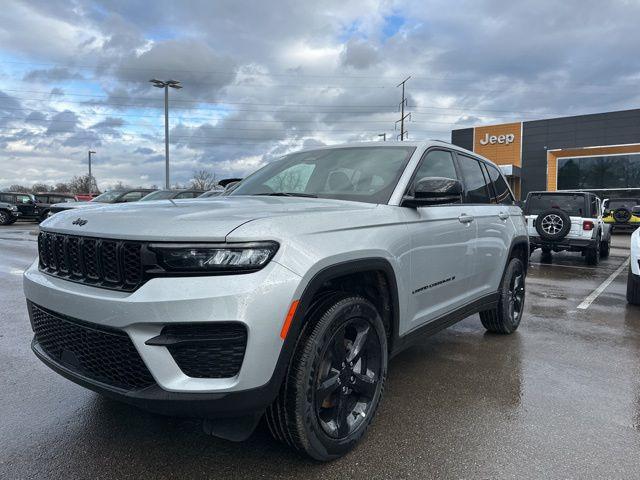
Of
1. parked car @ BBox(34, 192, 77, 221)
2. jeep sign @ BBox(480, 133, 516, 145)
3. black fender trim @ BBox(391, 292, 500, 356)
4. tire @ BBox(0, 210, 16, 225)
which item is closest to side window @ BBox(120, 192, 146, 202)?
parked car @ BBox(34, 192, 77, 221)

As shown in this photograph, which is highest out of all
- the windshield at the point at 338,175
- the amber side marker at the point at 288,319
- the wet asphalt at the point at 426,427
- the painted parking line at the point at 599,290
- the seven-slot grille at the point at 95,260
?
the windshield at the point at 338,175

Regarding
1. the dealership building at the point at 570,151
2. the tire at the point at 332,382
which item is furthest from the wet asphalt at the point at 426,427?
the dealership building at the point at 570,151

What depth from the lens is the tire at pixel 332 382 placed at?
2320 millimetres

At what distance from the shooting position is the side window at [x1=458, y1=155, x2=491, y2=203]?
14.2ft

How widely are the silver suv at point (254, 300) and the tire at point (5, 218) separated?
85.2ft

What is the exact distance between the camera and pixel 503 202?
202 inches

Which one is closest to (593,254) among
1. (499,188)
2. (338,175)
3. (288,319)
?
(499,188)

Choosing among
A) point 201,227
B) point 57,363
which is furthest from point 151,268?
point 57,363

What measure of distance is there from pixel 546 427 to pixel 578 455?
334 mm

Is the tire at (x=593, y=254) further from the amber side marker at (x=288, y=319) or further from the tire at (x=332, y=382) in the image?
the amber side marker at (x=288, y=319)

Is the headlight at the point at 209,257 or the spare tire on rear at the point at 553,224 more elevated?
the headlight at the point at 209,257

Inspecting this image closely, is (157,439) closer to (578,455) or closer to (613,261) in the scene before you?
(578,455)

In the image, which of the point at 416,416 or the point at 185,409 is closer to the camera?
the point at 185,409

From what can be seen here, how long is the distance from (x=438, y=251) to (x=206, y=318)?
6.37ft
